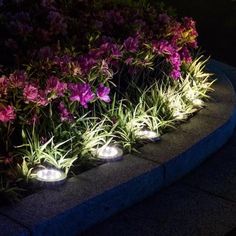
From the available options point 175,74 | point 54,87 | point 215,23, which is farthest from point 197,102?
point 215,23

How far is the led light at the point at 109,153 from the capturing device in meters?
4.52

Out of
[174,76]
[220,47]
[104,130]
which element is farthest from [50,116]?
[220,47]

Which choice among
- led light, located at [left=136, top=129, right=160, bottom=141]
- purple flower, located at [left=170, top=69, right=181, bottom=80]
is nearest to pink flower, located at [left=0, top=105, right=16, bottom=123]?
led light, located at [left=136, top=129, right=160, bottom=141]

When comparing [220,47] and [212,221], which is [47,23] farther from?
[220,47]

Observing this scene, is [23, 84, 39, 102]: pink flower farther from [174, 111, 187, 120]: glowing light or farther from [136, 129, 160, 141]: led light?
[174, 111, 187, 120]: glowing light

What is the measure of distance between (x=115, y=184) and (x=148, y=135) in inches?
40.3

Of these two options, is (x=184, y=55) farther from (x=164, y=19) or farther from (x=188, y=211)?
(x=188, y=211)

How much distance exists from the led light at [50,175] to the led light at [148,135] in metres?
1.00

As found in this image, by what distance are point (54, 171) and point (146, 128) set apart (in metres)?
1.23

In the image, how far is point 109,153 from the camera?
4602mm

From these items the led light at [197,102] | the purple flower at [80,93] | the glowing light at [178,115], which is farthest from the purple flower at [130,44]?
the purple flower at [80,93]

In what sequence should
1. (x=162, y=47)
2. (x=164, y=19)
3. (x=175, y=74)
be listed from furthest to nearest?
(x=164, y=19), (x=175, y=74), (x=162, y=47)

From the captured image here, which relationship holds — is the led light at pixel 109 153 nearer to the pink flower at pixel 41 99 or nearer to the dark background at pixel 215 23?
the pink flower at pixel 41 99

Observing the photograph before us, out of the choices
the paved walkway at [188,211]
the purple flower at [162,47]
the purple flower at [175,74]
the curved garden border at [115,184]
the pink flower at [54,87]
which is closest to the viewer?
the curved garden border at [115,184]
